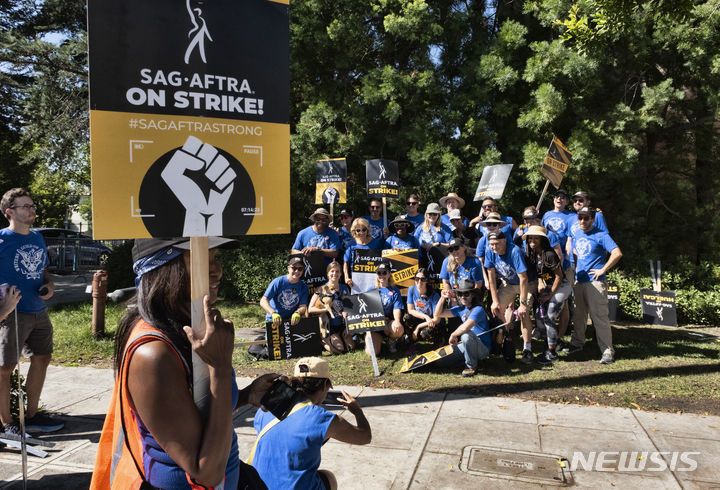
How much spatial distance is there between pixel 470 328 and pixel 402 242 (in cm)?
207

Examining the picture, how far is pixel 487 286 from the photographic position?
7.43 meters

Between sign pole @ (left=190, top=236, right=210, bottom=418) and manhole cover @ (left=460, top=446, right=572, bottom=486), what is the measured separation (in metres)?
3.00

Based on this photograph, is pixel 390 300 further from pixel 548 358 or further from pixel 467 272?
pixel 548 358

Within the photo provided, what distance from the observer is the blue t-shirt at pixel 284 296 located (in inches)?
299

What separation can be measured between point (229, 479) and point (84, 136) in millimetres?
16082

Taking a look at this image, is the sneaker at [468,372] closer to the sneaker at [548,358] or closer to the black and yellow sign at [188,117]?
the sneaker at [548,358]

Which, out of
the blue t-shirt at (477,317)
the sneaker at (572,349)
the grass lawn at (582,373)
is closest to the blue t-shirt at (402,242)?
the blue t-shirt at (477,317)

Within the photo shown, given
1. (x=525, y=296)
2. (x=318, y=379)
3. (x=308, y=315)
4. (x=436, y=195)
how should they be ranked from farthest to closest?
(x=436, y=195) < (x=308, y=315) < (x=525, y=296) < (x=318, y=379)

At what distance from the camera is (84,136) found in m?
15.2

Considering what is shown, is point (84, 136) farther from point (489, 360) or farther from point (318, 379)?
point (318, 379)

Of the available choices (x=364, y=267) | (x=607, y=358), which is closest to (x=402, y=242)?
(x=364, y=267)

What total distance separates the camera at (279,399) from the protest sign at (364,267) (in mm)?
5446

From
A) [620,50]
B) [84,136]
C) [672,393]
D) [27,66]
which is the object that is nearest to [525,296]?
[672,393]
